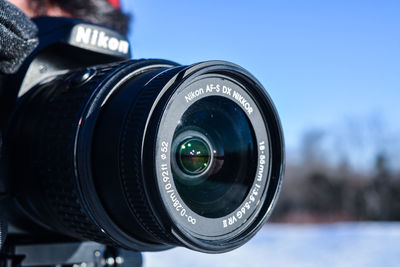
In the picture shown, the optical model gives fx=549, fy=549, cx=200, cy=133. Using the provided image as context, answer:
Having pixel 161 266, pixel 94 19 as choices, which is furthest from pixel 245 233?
pixel 161 266

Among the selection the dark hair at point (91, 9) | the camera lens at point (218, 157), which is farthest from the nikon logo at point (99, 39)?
the camera lens at point (218, 157)

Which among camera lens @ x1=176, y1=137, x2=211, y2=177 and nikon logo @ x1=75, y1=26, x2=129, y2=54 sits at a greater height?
nikon logo @ x1=75, y1=26, x2=129, y2=54

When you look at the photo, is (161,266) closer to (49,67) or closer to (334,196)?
(49,67)

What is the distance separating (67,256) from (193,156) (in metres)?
0.32

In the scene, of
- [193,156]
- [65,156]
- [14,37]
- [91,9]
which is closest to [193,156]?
Result: [193,156]

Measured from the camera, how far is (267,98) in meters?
0.75

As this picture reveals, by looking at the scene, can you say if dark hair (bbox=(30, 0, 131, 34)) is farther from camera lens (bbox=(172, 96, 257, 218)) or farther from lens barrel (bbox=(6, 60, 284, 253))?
camera lens (bbox=(172, 96, 257, 218))

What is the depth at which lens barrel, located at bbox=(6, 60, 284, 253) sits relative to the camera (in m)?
0.65

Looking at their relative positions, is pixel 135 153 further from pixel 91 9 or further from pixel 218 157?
pixel 91 9

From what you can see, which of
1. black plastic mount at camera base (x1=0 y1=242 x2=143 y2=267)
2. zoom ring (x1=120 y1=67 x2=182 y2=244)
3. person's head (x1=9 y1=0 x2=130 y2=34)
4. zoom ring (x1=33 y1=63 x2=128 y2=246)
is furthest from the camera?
person's head (x1=9 y1=0 x2=130 y2=34)

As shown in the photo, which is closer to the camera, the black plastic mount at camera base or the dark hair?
the black plastic mount at camera base

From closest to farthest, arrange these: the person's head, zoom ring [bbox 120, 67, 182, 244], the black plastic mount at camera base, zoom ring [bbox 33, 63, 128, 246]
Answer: zoom ring [bbox 120, 67, 182, 244] < zoom ring [bbox 33, 63, 128, 246] < the black plastic mount at camera base < the person's head

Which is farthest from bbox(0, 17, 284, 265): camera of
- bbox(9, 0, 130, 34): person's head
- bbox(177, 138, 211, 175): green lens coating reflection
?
bbox(9, 0, 130, 34): person's head

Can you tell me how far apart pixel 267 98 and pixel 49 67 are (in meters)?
0.38
